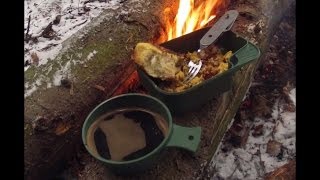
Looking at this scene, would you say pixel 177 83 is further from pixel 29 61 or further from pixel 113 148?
pixel 29 61

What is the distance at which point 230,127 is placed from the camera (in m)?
3.18

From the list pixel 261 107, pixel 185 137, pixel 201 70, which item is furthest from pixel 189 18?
pixel 185 137

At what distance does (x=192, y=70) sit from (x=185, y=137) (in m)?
0.50

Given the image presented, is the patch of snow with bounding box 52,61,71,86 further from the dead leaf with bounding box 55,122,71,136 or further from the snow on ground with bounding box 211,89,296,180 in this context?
→ the snow on ground with bounding box 211,89,296,180

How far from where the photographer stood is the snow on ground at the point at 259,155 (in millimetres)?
2936

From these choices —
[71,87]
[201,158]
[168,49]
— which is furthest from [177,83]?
[71,87]

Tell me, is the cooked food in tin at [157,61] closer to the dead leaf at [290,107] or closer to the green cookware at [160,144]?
the green cookware at [160,144]

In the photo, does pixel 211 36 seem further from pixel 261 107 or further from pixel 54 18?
pixel 54 18

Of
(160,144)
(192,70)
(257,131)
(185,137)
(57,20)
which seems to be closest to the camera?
(160,144)

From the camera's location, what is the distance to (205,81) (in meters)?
2.50

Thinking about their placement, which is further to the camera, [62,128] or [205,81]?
[62,128]

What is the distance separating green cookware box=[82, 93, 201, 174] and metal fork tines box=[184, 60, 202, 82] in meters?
0.33

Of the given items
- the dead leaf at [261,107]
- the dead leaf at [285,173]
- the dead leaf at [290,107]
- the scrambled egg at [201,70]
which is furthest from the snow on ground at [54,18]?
the dead leaf at [285,173]

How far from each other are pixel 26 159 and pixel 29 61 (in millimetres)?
740
